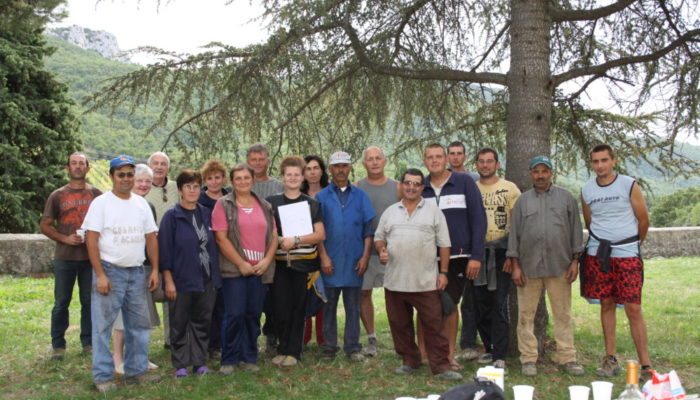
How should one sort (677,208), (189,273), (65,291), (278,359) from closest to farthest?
(189,273) → (278,359) → (65,291) → (677,208)

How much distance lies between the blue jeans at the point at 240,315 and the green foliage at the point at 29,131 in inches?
502

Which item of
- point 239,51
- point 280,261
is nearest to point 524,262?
point 280,261

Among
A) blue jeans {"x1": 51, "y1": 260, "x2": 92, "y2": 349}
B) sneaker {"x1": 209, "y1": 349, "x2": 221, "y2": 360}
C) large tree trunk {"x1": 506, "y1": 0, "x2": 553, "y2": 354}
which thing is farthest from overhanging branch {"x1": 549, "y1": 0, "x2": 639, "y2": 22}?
blue jeans {"x1": 51, "y1": 260, "x2": 92, "y2": 349}

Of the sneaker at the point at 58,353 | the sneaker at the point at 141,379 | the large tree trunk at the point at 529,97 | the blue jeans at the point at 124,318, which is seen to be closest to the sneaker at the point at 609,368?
the large tree trunk at the point at 529,97

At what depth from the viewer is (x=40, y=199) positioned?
55.3ft

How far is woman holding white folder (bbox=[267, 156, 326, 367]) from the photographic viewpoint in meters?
5.41

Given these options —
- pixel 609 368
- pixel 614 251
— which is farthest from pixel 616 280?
pixel 609 368

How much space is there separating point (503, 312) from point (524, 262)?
506 mm

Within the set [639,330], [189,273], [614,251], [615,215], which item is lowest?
[639,330]

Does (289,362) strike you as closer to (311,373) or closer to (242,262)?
(311,373)

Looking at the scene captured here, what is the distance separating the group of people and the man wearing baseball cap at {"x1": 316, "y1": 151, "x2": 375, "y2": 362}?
12mm

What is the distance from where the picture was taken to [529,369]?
203 inches

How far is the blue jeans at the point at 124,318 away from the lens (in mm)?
4758

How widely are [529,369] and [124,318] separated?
337 cm
